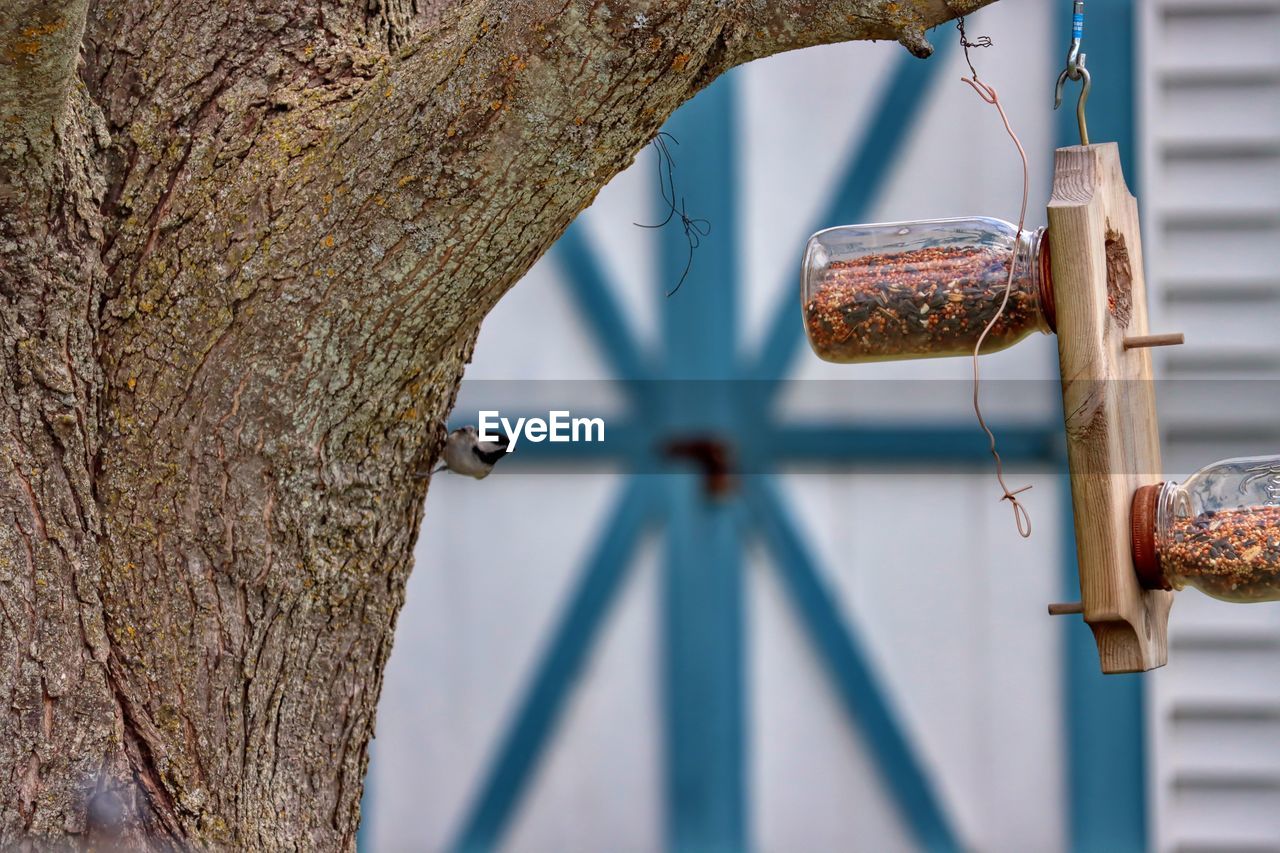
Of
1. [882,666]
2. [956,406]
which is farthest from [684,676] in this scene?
[956,406]

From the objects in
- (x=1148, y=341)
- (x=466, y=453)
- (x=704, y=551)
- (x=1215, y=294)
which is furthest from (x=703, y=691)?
(x=1148, y=341)

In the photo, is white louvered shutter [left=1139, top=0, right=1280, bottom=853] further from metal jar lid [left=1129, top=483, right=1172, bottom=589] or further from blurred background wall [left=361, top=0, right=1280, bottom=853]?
metal jar lid [left=1129, top=483, right=1172, bottom=589]

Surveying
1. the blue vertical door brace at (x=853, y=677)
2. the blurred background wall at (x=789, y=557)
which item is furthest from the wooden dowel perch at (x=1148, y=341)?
the blue vertical door brace at (x=853, y=677)

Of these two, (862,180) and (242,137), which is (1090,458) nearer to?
(242,137)

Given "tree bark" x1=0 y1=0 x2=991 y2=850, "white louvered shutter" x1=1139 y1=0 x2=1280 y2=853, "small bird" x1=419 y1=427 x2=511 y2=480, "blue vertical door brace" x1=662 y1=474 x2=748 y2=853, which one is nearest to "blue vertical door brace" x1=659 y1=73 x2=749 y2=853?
"blue vertical door brace" x1=662 y1=474 x2=748 y2=853

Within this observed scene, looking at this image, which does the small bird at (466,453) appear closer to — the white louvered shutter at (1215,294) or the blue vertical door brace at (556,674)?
the blue vertical door brace at (556,674)

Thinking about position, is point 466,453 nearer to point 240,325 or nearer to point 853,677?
point 240,325
